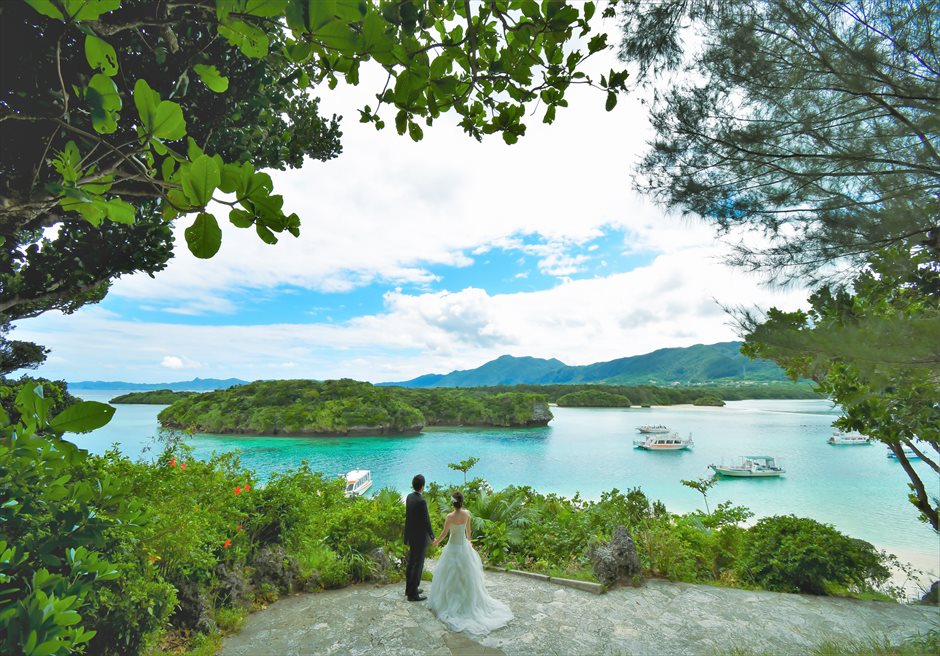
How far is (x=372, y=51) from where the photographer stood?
3.08 ft

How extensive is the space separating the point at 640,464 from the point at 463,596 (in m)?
26.5

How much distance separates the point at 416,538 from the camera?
504 centimetres

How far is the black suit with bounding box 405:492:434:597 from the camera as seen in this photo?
4.95m

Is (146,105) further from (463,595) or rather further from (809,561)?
(809,561)

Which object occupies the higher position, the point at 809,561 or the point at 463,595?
the point at 463,595

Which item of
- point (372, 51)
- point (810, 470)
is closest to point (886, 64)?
point (372, 51)

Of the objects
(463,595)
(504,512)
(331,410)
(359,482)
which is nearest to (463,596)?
(463,595)

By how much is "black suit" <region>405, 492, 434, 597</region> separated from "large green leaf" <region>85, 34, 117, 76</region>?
16.1ft

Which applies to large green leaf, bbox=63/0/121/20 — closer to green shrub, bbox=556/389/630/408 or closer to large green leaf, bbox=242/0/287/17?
large green leaf, bbox=242/0/287/17

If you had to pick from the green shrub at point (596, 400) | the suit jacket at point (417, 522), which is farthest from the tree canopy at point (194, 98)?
the green shrub at point (596, 400)

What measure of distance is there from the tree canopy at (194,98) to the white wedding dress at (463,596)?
4.42 m

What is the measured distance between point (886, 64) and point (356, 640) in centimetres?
632

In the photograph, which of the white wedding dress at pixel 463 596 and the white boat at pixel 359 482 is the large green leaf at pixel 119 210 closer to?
the white wedding dress at pixel 463 596

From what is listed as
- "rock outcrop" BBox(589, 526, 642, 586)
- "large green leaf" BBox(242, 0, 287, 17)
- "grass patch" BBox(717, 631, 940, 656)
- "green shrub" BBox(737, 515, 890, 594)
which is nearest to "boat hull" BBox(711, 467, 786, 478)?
"green shrub" BBox(737, 515, 890, 594)
